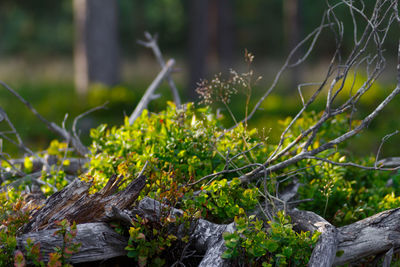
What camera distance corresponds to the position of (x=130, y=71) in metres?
25.7

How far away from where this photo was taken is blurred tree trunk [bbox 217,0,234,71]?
2342 cm

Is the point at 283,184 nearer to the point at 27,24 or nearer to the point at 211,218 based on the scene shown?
→ the point at 211,218

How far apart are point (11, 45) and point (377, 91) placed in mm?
24918

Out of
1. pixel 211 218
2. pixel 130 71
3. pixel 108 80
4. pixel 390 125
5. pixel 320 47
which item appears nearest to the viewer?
pixel 211 218

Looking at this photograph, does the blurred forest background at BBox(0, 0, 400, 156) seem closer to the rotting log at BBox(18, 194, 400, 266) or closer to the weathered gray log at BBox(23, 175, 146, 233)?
the rotting log at BBox(18, 194, 400, 266)

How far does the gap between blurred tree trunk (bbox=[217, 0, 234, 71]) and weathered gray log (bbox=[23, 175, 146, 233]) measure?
1991 cm

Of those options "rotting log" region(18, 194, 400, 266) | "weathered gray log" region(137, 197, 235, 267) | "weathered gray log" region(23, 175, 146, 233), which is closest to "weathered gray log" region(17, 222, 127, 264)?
"rotting log" region(18, 194, 400, 266)

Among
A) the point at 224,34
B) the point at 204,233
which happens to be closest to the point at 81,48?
the point at 204,233

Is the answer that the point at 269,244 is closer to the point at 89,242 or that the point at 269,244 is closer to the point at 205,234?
the point at 205,234

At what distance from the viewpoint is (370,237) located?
3.42 metres

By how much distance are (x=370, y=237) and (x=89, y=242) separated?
201 centimetres

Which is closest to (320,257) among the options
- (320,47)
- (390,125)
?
(390,125)

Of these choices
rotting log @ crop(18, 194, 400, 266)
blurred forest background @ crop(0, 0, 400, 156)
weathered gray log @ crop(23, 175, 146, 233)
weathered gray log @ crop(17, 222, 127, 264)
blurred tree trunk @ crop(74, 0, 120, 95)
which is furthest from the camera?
blurred tree trunk @ crop(74, 0, 120, 95)

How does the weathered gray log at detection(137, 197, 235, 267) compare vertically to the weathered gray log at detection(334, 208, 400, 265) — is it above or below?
above
